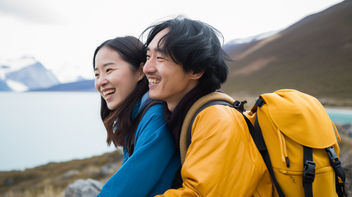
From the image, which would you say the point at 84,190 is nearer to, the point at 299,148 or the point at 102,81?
the point at 102,81

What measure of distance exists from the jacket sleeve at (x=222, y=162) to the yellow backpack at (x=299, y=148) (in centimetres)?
10

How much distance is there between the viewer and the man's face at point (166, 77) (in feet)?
4.76

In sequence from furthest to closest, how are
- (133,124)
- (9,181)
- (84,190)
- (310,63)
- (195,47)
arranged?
(310,63) → (9,181) → (84,190) → (133,124) → (195,47)

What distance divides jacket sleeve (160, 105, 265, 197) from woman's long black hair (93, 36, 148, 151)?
0.76 metres

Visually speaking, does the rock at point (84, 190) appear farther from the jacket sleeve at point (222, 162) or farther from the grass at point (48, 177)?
the jacket sleeve at point (222, 162)

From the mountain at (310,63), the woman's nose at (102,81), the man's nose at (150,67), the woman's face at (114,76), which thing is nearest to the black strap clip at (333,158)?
the man's nose at (150,67)

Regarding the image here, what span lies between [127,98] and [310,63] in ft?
139

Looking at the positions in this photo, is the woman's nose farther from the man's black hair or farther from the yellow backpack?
the yellow backpack

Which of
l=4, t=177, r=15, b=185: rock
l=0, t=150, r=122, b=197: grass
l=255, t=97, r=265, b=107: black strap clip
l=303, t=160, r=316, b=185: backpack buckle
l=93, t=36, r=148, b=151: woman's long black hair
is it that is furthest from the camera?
l=4, t=177, r=15, b=185: rock

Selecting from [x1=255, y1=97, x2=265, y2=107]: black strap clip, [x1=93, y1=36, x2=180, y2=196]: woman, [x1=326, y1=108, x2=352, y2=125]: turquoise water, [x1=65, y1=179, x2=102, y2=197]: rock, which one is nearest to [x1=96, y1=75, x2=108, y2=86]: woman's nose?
[x1=93, y1=36, x2=180, y2=196]: woman

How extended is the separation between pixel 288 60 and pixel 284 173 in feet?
152

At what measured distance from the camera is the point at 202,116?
47.7 inches

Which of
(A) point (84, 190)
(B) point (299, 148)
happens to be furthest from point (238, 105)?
(A) point (84, 190)

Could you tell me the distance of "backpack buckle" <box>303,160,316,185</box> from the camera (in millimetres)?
958
